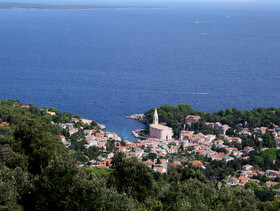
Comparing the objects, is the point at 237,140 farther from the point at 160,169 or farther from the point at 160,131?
the point at 160,169

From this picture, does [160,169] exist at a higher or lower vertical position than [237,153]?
higher

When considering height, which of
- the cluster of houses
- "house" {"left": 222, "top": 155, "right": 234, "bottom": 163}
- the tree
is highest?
the tree

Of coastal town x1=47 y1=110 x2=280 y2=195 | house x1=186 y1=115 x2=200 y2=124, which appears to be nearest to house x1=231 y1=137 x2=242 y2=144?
coastal town x1=47 y1=110 x2=280 y2=195

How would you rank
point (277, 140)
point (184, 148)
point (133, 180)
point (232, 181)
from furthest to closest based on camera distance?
1. point (277, 140)
2. point (184, 148)
3. point (232, 181)
4. point (133, 180)

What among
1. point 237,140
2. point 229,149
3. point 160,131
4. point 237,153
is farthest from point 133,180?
point 237,140

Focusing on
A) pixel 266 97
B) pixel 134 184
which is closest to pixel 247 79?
pixel 266 97

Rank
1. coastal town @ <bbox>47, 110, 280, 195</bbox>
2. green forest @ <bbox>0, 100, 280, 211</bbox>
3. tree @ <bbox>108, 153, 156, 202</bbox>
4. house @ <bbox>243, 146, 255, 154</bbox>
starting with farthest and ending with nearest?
1. house @ <bbox>243, 146, 255, 154</bbox>
2. coastal town @ <bbox>47, 110, 280, 195</bbox>
3. tree @ <bbox>108, 153, 156, 202</bbox>
4. green forest @ <bbox>0, 100, 280, 211</bbox>

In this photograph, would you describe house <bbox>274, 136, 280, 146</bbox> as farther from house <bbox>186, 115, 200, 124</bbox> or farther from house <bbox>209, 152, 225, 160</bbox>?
house <bbox>186, 115, 200, 124</bbox>
